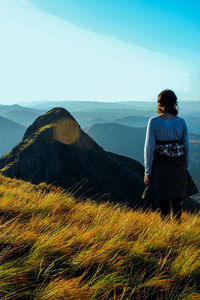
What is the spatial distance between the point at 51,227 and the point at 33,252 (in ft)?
Answer: 1.97

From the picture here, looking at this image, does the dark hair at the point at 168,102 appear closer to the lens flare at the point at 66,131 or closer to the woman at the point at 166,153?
the woman at the point at 166,153

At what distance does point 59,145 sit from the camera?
162 feet

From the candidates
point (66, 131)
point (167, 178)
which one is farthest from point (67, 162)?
point (167, 178)

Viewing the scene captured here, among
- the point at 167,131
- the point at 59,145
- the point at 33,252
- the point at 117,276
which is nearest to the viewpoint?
the point at 117,276

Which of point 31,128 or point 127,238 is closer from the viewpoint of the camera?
point 127,238

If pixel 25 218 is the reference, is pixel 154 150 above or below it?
above

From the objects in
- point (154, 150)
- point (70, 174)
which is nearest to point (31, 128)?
point (70, 174)

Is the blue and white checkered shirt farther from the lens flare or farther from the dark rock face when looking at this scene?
the lens flare

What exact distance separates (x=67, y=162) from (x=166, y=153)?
146ft

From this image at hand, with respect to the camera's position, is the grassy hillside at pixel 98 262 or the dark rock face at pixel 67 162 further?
the dark rock face at pixel 67 162

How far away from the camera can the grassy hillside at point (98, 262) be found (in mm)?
1847

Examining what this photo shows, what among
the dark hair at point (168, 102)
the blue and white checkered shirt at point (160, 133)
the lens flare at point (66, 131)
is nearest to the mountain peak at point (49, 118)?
the lens flare at point (66, 131)

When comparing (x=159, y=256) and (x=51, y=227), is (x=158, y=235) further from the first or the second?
(x=51, y=227)

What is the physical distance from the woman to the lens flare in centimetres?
4708
